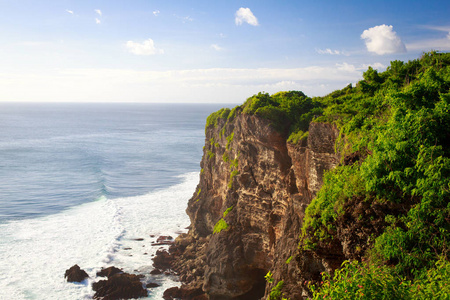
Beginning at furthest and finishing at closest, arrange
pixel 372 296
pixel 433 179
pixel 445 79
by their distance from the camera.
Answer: pixel 445 79 < pixel 433 179 < pixel 372 296

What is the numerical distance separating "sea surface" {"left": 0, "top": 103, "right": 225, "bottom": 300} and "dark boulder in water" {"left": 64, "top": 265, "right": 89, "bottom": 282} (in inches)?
23.1

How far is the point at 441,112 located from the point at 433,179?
2.64 metres

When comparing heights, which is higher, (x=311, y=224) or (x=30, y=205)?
(x=311, y=224)

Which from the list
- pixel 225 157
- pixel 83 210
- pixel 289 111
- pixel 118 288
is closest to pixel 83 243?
pixel 83 210

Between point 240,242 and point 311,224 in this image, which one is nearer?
point 311,224

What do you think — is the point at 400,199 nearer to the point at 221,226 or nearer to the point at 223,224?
the point at 223,224

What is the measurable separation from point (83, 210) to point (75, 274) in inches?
774

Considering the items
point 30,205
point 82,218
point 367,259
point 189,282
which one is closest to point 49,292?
point 189,282

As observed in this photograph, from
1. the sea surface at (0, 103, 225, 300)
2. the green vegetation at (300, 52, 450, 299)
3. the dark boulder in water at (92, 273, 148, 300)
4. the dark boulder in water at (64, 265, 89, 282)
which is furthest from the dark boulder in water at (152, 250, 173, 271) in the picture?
the green vegetation at (300, 52, 450, 299)

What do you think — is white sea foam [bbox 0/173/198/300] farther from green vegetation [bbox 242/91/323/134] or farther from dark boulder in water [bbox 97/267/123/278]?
green vegetation [bbox 242/91/323/134]

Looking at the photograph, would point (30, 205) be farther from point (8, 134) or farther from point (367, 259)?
point (8, 134)

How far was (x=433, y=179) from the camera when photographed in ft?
36.6

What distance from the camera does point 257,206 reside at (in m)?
29.9

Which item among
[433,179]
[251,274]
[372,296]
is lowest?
[251,274]
